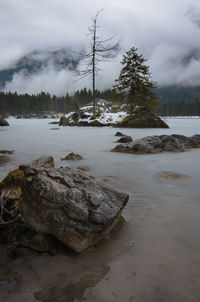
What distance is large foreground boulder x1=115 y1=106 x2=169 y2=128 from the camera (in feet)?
61.5

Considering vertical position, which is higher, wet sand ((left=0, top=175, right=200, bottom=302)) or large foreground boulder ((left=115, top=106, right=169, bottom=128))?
large foreground boulder ((left=115, top=106, right=169, bottom=128))

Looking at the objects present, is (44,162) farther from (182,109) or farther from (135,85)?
(182,109)

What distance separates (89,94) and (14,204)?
301 ft

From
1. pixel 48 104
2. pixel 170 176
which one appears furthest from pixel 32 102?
pixel 170 176

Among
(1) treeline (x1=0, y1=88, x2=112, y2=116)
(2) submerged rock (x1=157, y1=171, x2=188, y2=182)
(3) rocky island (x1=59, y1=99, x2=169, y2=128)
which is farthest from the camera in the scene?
(1) treeline (x1=0, y1=88, x2=112, y2=116)

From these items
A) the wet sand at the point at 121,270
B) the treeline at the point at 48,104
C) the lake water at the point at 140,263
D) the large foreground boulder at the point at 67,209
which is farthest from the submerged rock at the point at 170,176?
the treeline at the point at 48,104

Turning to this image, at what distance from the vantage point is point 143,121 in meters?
19.0

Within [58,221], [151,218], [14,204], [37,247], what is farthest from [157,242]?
[14,204]

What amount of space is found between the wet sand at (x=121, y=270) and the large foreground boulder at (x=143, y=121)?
17641 mm

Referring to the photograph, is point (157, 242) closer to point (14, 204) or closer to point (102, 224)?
point (102, 224)

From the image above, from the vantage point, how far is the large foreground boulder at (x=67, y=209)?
5.52 feet

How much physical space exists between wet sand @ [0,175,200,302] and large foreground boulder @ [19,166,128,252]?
0.48 ft

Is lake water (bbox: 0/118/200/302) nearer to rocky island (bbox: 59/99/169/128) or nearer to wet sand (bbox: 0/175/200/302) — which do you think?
wet sand (bbox: 0/175/200/302)

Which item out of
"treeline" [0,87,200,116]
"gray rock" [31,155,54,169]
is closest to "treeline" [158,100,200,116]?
"treeline" [0,87,200,116]
